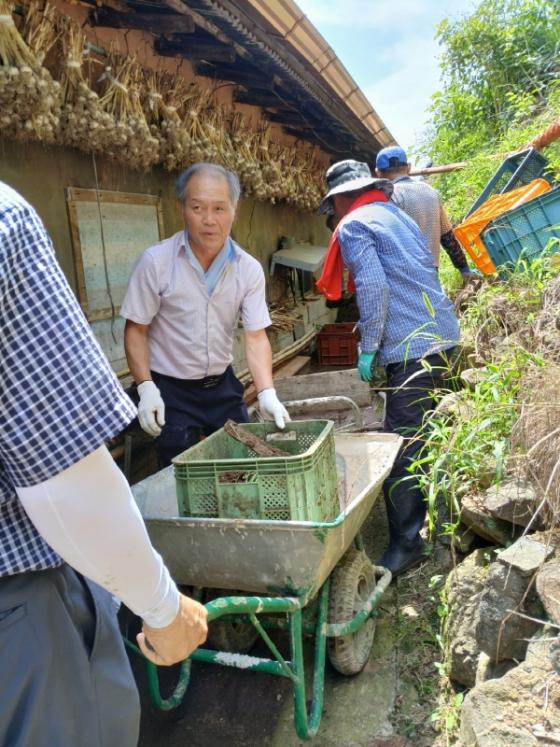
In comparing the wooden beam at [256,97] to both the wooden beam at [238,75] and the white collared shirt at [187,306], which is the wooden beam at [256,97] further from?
the white collared shirt at [187,306]

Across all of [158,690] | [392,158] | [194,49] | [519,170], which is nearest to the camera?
[158,690]

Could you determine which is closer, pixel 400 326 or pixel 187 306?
pixel 187 306

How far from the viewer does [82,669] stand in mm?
1137

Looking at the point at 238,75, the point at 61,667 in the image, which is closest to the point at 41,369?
the point at 61,667

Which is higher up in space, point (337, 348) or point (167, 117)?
point (167, 117)

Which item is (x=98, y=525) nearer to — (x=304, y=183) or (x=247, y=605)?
(x=247, y=605)

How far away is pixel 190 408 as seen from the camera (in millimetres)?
3348

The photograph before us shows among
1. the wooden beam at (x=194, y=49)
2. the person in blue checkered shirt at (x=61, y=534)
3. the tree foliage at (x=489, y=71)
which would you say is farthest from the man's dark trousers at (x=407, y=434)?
the tree foliage at (x=489, y=71)

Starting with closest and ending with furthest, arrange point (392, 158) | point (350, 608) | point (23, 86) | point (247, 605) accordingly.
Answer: point (247, 605), point (350, 608), point (23, 86), point (392, 158)

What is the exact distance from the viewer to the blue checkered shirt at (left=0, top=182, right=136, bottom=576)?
0.90 m

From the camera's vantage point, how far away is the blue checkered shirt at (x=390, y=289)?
3465mm

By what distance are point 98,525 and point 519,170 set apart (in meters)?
4.85

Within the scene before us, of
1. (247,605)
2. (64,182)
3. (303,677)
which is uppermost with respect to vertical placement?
(64,182)

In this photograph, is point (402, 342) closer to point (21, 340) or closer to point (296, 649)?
point (296, 649)
